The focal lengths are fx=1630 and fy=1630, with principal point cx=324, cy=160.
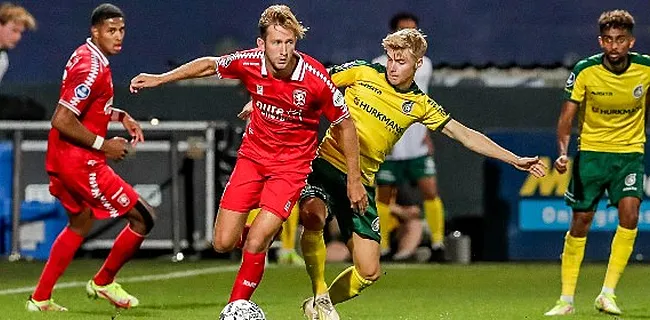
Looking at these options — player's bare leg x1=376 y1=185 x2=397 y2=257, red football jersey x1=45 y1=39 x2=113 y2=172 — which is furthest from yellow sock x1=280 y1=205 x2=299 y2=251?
red football jersey x1=45 y1=39 x2=113 y2=172

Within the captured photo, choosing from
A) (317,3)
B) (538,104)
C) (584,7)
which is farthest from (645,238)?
(317,3)

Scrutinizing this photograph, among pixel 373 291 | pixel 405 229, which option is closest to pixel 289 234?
pixel 405 229

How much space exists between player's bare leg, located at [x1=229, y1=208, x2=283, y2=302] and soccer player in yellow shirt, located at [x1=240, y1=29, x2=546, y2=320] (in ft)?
2.21

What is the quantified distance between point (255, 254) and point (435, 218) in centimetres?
717

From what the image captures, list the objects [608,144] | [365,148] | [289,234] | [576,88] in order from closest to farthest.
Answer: [365,148] < [576,88] < [608,144] < [289,234]

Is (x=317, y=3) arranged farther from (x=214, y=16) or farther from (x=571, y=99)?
(x=571, y=99)

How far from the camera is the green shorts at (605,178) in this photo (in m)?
11.3

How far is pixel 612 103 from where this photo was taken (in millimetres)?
11383

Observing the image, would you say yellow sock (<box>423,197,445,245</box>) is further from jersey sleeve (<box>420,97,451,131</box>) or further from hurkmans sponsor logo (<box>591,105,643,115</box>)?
jersey sleeve (<box>420,97,451,131</box>)

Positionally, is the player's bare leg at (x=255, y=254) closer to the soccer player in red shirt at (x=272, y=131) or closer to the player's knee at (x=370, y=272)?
the soccer player in red shirt at (x=272, y=131)

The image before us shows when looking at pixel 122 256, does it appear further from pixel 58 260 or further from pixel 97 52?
pixel 97 52

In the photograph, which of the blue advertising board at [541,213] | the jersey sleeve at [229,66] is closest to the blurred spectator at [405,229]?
the blue advertising board at [541,213]

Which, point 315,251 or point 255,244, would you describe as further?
point 315,251

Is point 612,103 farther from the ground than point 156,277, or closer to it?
farther from the ground
